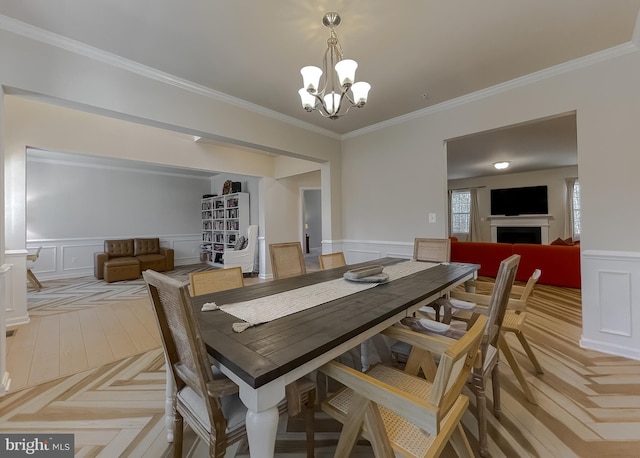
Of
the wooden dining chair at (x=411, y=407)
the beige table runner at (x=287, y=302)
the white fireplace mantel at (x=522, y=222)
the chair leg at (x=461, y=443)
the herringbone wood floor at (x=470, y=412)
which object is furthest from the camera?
the white fireplace mantel at (x=522, y=222)

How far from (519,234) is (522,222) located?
1.14 feet

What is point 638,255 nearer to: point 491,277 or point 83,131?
point 491,277

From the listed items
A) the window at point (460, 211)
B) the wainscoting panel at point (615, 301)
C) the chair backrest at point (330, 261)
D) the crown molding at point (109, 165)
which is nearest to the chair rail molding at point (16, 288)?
the crown molding at point (109, 165)

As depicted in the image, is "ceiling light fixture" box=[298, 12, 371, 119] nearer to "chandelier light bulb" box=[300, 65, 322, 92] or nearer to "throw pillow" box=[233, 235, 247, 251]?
"chandelier light bulb" box=[300, 65, 322, 92]

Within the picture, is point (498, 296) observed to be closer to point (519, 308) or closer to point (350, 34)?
point (519, 308)

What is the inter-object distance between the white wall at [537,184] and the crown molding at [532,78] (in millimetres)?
5965

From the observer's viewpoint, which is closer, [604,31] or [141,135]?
[604,31]

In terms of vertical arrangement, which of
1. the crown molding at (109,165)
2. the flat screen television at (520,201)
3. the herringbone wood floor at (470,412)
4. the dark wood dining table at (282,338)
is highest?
the crown molding at (109,165)

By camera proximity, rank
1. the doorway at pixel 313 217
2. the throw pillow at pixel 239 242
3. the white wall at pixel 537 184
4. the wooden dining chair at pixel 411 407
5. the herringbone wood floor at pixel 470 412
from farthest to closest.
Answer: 1. the doorway at pixel 313 217
2. the white wall at pixel 537 184
3. the throw pillow at pixel 239 242
4. the herringbone wood floor at pixel 470 412
5. the wooden dining chair at pixel 411 407

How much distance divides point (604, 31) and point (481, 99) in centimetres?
103

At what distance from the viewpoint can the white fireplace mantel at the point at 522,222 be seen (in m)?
7.18

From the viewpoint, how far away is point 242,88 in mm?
2844

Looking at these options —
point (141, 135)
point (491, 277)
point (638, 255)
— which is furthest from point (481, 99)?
point (141, 135)

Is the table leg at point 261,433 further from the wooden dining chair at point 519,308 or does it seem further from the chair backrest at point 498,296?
the wooden dining chair at point 519,308
